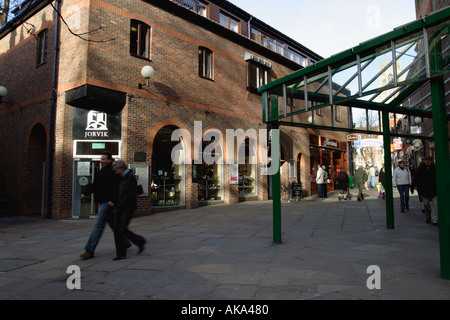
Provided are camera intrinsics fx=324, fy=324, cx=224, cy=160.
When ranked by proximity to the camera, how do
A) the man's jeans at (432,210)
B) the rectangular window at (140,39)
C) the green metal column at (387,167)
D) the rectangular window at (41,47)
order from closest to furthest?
the green metal column at (387,167) → the man's jeans at (432,210) → the rectangular window at (140,39) → the rectangular window at (41,47)

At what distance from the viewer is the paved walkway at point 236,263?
3746 millimetres

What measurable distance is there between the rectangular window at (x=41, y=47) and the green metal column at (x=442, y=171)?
531 inches

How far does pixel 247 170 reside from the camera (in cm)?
1741

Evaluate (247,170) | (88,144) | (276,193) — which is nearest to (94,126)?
(88,144)

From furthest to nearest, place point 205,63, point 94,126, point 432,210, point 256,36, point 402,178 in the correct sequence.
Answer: point 256,36 < point 205,63 < point 94,126 < point 402,178 < point 432,210

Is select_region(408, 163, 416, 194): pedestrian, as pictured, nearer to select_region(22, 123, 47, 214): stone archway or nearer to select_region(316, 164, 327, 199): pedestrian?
select_region(316, 164, 327, 199): pedestrian

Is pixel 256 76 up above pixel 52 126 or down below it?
above

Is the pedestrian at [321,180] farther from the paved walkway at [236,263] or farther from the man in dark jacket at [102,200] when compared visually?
the man in dark jacket at [102,200]

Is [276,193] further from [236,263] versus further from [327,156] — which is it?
[327,156]

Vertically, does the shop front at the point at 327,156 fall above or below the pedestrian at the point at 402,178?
above

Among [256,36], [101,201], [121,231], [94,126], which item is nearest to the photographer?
[121,231]

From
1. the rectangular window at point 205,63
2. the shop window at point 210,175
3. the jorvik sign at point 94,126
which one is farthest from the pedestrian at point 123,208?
the rectangular window at point 205,63

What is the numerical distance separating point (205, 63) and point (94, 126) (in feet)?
20.3

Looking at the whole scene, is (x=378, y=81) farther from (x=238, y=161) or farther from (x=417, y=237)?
(x=238, y=161)
